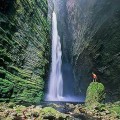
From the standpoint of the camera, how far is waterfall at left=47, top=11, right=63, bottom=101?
3497 centimetres

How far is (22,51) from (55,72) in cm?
1476

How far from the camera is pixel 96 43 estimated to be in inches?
1135

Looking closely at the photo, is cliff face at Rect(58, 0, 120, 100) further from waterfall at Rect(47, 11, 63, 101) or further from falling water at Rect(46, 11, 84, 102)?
waterfall at Rect(47, 11, 63, 101)

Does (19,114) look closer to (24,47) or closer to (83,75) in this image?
(24,47)

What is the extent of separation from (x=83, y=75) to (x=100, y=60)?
6540 mm

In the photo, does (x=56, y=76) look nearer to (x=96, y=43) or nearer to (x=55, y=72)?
(x=55, y=72)

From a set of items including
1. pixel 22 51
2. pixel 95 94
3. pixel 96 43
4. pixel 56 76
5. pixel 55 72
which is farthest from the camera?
pixel 56 76

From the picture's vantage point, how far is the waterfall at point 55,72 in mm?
34975

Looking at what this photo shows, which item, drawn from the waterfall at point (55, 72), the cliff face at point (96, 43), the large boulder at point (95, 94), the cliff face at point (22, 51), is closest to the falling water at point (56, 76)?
the waterfall at point (55, 72)

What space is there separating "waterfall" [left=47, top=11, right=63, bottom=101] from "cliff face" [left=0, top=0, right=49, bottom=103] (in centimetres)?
583

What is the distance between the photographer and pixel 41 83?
27312 millimetres

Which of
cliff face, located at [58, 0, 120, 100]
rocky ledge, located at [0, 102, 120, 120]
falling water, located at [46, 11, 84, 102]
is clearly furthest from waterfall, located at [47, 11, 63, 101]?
rocky ledge, located at [0, 102, 120, 120]

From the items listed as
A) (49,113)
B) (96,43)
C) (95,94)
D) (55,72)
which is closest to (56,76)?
(55,72)

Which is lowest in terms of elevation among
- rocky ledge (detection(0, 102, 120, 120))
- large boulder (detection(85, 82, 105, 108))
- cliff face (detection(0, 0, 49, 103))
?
rocky ledge (detection(0, 102, 120, 120))
